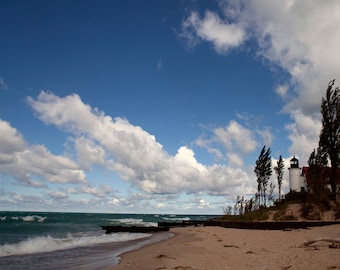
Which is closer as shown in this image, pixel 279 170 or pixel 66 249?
pixel 66 249

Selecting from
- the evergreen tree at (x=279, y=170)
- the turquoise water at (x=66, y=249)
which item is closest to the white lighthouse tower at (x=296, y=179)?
the evergreen tree at (x=279, y=170)

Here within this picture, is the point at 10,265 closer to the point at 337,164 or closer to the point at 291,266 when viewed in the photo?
the point at 291,266

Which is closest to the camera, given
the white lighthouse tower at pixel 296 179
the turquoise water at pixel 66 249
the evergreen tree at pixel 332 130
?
the turquoise water at pixel 66 249

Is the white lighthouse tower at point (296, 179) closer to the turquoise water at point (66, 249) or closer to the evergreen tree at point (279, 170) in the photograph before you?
the evergreen tree at point (279, 170)

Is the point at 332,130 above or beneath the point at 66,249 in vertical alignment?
above

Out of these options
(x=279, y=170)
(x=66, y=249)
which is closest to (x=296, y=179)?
(x=279, y=170)

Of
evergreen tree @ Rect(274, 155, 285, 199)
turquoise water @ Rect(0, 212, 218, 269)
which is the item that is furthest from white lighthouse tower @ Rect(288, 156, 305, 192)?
turquoise water @ Rect(0, 212, 218, 269)

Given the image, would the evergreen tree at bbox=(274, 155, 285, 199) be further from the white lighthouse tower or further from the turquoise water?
the turquoise water

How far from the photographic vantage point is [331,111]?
42.2 m

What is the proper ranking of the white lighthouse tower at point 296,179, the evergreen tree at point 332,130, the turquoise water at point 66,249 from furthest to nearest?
1. the white lighthouse tower at point 296,179
2. the evergreen tree at point 332,130
3. the turquoise water at point 66,249

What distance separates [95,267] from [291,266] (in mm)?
8249

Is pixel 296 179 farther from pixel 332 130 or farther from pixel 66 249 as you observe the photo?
pixel 66 249

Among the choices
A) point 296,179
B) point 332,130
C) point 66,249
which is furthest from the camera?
point 296,179

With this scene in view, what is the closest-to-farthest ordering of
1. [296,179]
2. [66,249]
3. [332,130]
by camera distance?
[66,249]
[332,130]
[296,179]
